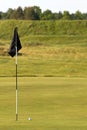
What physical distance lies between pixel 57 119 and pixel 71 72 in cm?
3173

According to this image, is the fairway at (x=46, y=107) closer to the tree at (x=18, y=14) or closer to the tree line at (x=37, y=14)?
the tree line at (x=37, y=14)

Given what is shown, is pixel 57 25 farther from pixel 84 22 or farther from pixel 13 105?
pixel 13 105

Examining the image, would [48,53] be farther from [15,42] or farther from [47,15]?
[47,15]

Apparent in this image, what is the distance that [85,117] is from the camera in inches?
642

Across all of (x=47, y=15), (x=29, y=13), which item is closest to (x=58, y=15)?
(x=47, y=15)

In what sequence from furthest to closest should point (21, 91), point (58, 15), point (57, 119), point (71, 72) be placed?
point (58, 15) → point (71, 72) → point (21, 91) → point (57, 119)

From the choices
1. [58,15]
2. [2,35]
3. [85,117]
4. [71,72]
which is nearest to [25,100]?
[85,117]

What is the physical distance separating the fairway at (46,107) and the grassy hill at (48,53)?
15.9 metres

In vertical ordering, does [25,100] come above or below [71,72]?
above

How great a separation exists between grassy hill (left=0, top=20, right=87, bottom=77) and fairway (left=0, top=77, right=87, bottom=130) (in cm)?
1593

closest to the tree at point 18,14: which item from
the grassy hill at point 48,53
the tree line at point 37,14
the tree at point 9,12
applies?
the tree line at point 37,14

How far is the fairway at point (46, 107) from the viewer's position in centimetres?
1390

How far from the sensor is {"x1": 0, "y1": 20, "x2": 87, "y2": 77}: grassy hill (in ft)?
156

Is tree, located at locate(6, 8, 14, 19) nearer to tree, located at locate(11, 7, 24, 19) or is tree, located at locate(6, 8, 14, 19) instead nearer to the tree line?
the tree line
